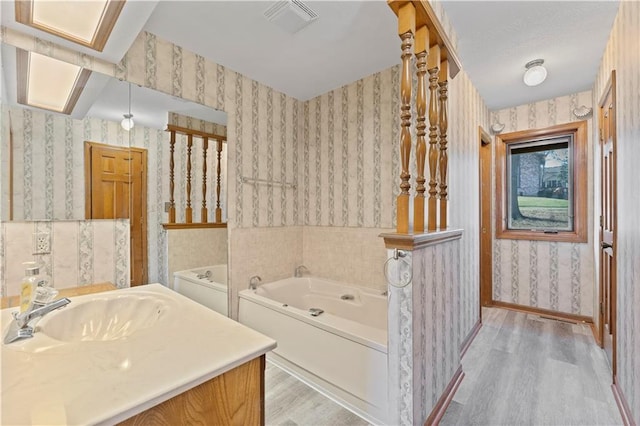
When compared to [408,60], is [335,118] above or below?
above

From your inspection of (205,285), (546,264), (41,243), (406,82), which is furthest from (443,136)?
(546,264)

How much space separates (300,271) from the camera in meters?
3.15

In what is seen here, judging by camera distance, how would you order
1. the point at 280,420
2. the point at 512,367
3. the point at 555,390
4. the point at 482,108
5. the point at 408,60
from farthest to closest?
the point at 482,108 < the point at 512,367 < the point at 555,390 < the point at 280,420 < the point at 408,60

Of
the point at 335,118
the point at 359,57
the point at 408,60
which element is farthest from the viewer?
the point at 335,118

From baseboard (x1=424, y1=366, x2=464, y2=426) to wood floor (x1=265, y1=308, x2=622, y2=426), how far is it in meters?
0.04

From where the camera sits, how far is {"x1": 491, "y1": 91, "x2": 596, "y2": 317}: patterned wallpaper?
300cm

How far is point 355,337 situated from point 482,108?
2.93m

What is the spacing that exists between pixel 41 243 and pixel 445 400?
2361mm

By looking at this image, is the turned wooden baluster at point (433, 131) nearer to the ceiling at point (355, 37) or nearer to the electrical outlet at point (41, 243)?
the ceiling at point (355, 37)

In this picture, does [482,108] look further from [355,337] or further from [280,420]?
[280,420]

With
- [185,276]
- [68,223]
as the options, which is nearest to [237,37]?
[68,223]

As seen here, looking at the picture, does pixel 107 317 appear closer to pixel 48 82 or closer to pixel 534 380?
pixel 48 82

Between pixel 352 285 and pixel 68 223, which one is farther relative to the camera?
pixel 352 285

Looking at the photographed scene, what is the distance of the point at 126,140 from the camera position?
5.54 ft
